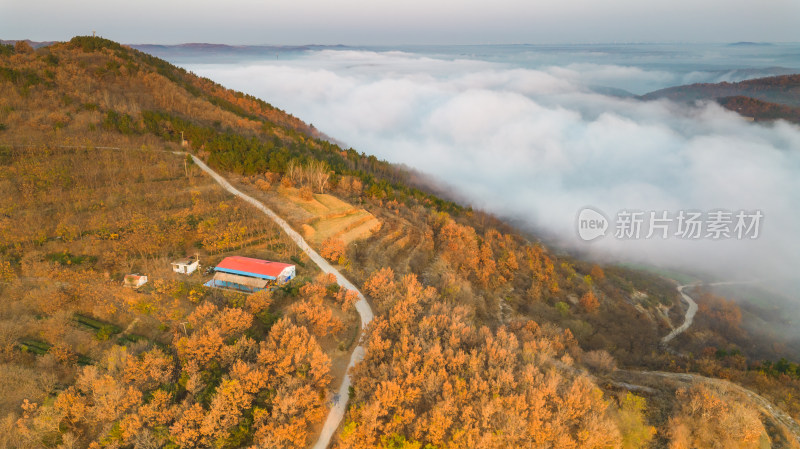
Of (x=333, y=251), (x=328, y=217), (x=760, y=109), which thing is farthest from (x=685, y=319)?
(x=760, y=109)

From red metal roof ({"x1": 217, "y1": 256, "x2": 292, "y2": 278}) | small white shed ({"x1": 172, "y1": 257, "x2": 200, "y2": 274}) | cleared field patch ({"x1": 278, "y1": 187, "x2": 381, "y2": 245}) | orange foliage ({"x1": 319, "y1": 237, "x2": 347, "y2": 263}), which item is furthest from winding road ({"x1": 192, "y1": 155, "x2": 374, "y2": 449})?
small white shed ({"x1": 172, "y1": 257, "x2": 200, "y2": 274})

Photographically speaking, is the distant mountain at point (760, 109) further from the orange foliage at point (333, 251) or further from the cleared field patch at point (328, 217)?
the orange foliage at point (333, 251)

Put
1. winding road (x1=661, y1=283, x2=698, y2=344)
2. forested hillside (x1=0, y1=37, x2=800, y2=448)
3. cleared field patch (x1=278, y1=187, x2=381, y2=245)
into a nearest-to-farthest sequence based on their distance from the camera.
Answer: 1. forested hillside (x1=0, y1=37, x2=800, y2=448)
2. cleared field patch (x1=278, y1=187, x2=381, y2=245)
3. winding road (x1=661, y1=283, x2=698, y2=344)

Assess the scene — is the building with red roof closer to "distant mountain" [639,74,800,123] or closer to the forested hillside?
the forested hillside

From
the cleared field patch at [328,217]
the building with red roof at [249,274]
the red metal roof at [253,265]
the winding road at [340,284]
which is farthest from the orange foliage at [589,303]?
the red metal roof at [253,265]

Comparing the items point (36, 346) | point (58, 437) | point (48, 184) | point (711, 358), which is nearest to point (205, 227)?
point (36, 346)

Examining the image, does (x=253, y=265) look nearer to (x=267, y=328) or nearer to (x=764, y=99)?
(x=267, y=328)

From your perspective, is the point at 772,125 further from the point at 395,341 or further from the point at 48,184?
the point at 48,184
